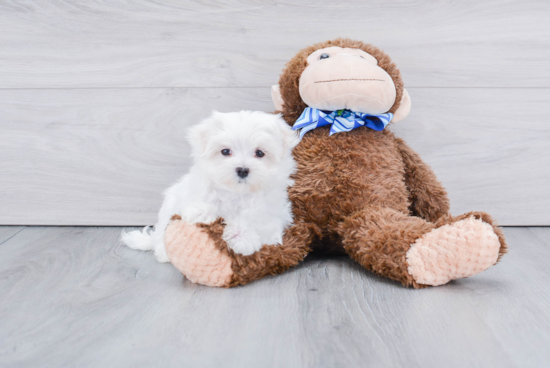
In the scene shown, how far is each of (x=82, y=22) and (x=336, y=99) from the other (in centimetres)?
89

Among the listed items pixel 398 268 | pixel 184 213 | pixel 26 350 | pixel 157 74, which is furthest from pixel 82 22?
pixel 398 268

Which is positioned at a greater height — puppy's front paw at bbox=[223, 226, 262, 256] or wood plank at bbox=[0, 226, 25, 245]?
puppy's front paw at bbox=[223, 226, 262, 256]

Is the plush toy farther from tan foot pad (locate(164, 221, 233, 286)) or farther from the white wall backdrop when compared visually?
the white wall backdrop

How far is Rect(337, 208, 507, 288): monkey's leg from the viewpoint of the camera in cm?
93

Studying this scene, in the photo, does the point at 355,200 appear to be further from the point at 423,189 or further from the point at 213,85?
the point at 213,85

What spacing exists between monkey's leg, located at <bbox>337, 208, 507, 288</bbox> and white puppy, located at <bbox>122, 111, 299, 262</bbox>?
235mm

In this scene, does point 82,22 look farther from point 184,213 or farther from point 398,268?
point 398,268

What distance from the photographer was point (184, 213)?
3.28 feet

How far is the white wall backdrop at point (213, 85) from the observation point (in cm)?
141

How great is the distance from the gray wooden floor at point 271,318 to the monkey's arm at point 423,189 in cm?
22

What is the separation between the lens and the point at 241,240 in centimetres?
98

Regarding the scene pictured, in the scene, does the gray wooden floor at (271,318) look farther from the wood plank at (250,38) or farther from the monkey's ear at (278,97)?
the wood plank at (250,38)

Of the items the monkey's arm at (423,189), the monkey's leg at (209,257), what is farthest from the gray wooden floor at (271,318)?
the monkey's arm at (423,189)

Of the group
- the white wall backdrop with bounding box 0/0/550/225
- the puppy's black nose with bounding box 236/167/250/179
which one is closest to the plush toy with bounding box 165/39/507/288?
the puppy's black nose with bounding box 236/167/250/179
